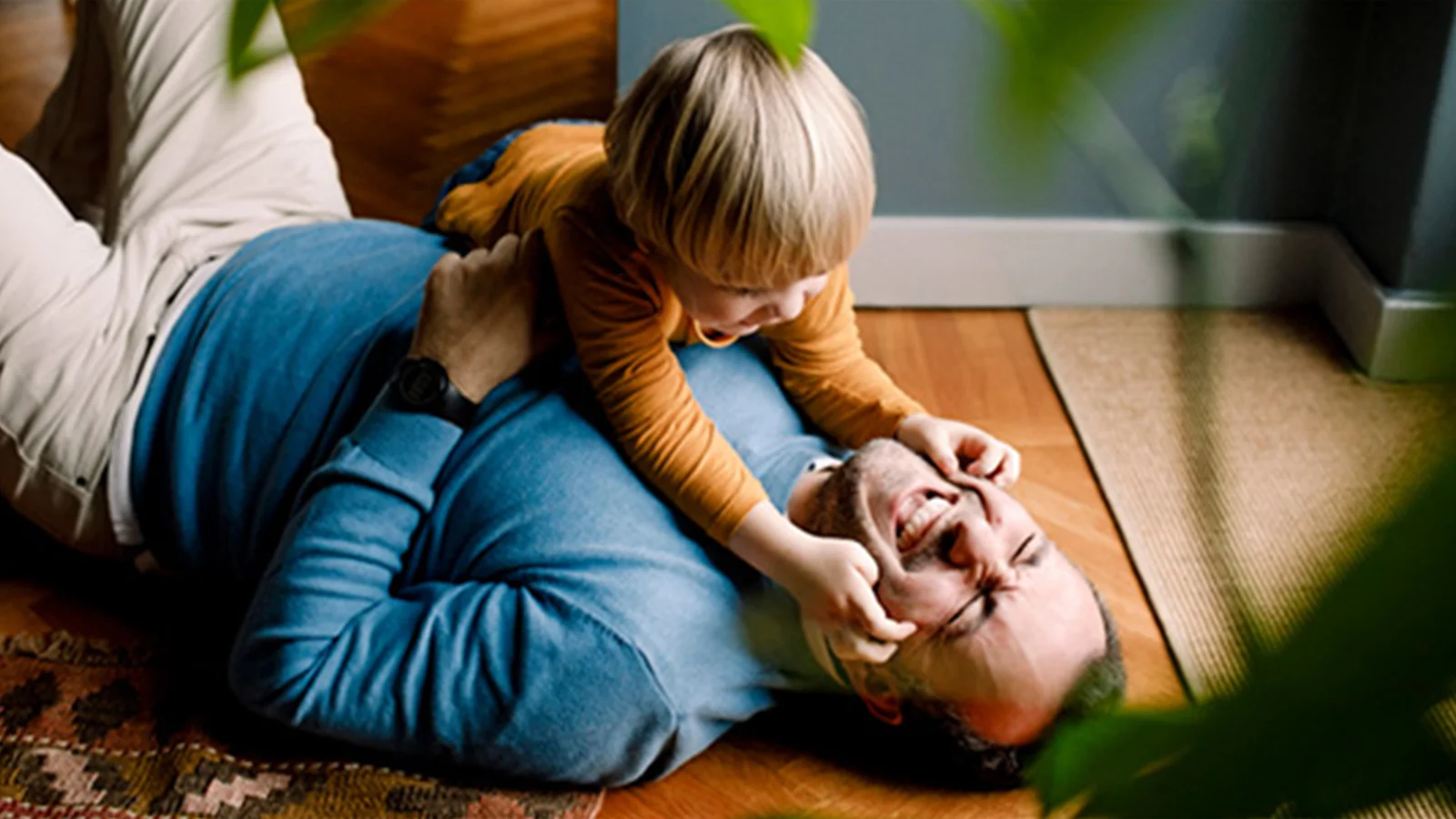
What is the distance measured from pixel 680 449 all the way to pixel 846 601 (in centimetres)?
20

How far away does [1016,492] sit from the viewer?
5.90ft

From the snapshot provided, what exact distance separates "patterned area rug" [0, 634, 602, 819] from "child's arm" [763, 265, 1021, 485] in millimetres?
427

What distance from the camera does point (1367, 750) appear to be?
0.51 feet

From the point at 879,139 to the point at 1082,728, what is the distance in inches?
77.2

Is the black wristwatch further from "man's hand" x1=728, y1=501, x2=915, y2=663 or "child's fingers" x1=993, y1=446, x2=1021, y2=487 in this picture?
"child's fingers" x1=993, y1=446, x2=1021, y2=487

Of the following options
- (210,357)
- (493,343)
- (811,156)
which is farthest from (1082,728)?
(210,357)

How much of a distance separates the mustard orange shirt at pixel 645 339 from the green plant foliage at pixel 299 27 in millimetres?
1069

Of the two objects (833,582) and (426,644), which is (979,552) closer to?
(833,582)

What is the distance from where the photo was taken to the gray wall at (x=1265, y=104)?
191 centimetres

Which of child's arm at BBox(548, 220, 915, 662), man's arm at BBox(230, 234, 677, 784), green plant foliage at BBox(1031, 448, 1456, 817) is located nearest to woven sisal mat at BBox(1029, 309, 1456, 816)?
child's arm at BBox(548, 220, 915, 662)

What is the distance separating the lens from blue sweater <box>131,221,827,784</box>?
1.28 metres

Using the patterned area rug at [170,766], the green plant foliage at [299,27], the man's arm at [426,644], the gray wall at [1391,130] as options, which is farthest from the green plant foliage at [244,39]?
the gray wall at [1391,130]

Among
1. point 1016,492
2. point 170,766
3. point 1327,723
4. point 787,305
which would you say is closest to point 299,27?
point 1327,723

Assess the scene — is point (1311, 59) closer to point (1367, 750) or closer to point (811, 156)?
point (811, 156)
